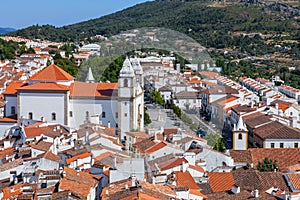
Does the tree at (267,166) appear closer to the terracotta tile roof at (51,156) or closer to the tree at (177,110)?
the tree at (177,110)

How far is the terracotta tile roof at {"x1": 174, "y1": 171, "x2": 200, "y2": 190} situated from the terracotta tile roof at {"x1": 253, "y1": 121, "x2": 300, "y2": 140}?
6155 mm

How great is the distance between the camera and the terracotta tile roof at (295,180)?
8.26m

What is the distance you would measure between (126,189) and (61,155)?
3.15m

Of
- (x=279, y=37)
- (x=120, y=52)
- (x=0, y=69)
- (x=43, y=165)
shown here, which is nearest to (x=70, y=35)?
(x=279, y=37)

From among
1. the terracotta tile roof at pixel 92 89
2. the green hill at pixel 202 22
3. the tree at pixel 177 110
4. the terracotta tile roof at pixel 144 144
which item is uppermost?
the green hill at pixel 202 22

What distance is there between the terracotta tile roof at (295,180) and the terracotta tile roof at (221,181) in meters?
0.83

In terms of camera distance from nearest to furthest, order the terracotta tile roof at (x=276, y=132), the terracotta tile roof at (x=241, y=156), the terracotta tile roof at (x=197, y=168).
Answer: the terracotta tile roof at (x=197, y=168) → the terracotta tile roof at (x=241, y=156) → the terracotta tile roof at (x=276, y=132)

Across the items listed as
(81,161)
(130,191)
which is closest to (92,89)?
(81,161)

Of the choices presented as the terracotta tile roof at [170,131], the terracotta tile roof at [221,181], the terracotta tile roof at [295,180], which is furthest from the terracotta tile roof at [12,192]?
the terracotta tile roof at [170,131]

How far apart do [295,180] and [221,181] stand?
1.06 metres

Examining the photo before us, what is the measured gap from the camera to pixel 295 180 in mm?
8523

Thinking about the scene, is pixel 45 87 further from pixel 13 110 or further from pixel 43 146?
pixel 43 146

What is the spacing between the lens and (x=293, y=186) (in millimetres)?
8258

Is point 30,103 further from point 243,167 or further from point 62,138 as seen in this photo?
point 243,167
